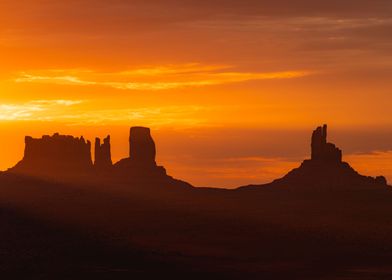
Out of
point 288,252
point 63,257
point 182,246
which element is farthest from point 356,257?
point 63,257

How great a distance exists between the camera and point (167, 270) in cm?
14950

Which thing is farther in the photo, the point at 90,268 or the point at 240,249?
the point at 240,249

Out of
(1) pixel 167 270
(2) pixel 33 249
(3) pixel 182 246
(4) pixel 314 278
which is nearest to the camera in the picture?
(4) pixel 314 278

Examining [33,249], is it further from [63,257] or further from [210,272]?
[210,272]

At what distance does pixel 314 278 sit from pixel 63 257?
1774 inches

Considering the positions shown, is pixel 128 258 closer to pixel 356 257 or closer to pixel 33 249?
pixel 33 249

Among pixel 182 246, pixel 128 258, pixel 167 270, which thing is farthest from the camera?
pixel 182 246

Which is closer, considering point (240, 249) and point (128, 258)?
point (128, 258)

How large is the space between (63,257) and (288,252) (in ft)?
130

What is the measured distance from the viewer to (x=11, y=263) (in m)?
156

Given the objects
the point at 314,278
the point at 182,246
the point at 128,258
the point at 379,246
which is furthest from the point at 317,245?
the point at 314,278

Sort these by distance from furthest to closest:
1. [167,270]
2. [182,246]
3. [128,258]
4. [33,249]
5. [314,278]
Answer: [182,246] < [33,249] < [128,258] < [167,270] < [314,278]

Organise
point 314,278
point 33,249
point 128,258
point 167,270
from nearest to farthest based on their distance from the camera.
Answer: point 314,278, point 167,270, point 128,258, point 33,249

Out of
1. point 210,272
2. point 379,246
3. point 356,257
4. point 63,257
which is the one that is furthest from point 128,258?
point 379,246
